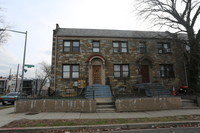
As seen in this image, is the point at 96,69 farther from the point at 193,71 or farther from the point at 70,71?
the point at 193,71

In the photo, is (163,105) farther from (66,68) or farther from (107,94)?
(66,68)

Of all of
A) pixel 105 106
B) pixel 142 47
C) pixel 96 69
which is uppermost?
pixel 142 47

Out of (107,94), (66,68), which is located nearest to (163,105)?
(107,94)

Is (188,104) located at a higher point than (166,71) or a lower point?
lower

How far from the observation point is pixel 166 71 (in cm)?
1588

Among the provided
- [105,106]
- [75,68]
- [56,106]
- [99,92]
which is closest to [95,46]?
[75,68]

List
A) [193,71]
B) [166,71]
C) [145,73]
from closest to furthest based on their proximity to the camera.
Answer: [193,71]
[145,73]
[166,71]

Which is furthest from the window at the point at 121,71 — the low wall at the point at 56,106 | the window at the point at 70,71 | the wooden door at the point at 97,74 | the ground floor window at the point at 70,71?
the low wall at the point at 56,106

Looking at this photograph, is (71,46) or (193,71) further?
(71,46)

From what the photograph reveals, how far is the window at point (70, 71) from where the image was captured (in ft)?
47.0

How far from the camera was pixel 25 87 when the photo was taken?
30328 mm

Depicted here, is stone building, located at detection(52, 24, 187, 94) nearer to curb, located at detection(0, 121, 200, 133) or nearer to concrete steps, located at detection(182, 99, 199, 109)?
concrete steps, located at detection(182, 99, 199, 109)

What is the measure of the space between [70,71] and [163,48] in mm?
12721

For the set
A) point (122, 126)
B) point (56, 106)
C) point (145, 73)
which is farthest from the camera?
point (145, 73)
